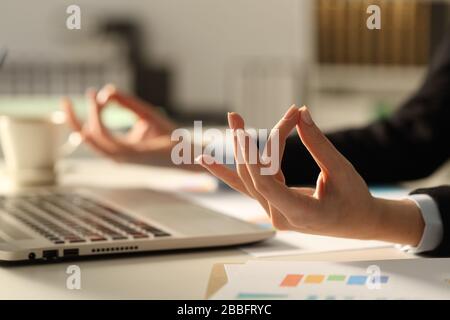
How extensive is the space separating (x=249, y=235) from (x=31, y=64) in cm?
235

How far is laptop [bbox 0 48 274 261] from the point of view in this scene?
54 centimetres

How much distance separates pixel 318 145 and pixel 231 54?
265 centimetres

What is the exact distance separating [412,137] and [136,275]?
618 mm

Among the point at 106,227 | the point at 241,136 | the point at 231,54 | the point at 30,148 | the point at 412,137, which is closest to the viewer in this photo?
the point at 241,136

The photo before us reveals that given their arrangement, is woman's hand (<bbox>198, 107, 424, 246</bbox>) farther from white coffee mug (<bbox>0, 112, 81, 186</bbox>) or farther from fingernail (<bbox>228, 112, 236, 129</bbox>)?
white coffee mug (<bbox>0, 112, 81, 186</bbox>)

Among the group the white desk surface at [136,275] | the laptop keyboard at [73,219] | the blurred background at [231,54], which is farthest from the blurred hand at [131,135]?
the blurred background at [231,54]

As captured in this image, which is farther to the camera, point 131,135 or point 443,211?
point 131,135

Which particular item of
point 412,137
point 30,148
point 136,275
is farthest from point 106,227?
point 412,137

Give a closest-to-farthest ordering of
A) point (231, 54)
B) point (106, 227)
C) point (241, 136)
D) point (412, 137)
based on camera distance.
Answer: point (241, 136) → point (106, 227) → point (412, 137) → point (231, 54)

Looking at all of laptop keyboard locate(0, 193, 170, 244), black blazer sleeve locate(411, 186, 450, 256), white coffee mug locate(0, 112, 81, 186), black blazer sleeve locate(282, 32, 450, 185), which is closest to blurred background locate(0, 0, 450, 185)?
black blazer sleeve locate(282, 32, 450, 185)

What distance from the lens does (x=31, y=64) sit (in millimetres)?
2789

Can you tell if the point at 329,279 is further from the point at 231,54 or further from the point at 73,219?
the point at 231,54

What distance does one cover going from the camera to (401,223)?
548 millimetres

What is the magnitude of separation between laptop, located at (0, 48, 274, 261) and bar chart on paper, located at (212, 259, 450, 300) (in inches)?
2.6
